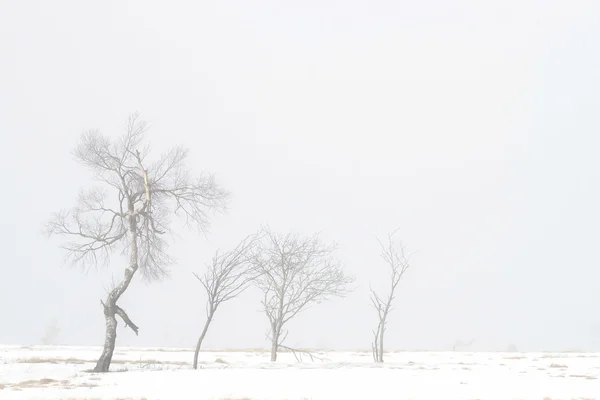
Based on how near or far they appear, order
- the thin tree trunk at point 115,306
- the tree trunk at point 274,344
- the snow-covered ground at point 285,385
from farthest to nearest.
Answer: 1. the tree trunk at point 274,344
2. the thin tree trunk at point 115,306
3. the snow-covered ground at point 285,385

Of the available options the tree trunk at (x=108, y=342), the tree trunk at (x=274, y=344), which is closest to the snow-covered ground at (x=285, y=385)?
the tree trunk at (x=108, y=342)

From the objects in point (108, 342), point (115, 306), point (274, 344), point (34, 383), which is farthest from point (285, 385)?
point (274, 344)

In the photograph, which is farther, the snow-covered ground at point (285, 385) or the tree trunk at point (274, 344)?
the tree trunk at point (274, 344)

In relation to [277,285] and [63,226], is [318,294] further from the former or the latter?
[63,226]

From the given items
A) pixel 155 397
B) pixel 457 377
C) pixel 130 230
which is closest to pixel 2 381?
pixel 155 397

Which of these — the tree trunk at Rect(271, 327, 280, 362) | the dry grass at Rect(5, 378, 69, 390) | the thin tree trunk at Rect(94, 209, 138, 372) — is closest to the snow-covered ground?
the dry grass at Rect(5, 378, 69, 390)

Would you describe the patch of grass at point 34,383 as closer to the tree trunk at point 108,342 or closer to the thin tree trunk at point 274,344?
the tree trunk at point 108,342

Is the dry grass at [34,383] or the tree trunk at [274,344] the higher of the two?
the tree trunk at [274,344]

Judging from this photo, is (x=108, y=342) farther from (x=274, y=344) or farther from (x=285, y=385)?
(x=274, y=344)

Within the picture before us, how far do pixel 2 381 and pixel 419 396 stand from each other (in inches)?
525

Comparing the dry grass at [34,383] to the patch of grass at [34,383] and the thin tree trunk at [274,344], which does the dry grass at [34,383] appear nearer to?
the patch of grass at [34,383]

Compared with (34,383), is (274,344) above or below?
above

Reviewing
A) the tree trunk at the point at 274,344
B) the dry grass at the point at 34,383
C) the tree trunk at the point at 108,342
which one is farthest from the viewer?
the tree trunk at the point at 274,344

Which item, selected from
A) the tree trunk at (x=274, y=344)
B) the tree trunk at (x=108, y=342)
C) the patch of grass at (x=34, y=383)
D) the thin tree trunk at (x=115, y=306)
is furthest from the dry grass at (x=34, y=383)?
the tree trunk at (x=274, y=344)
